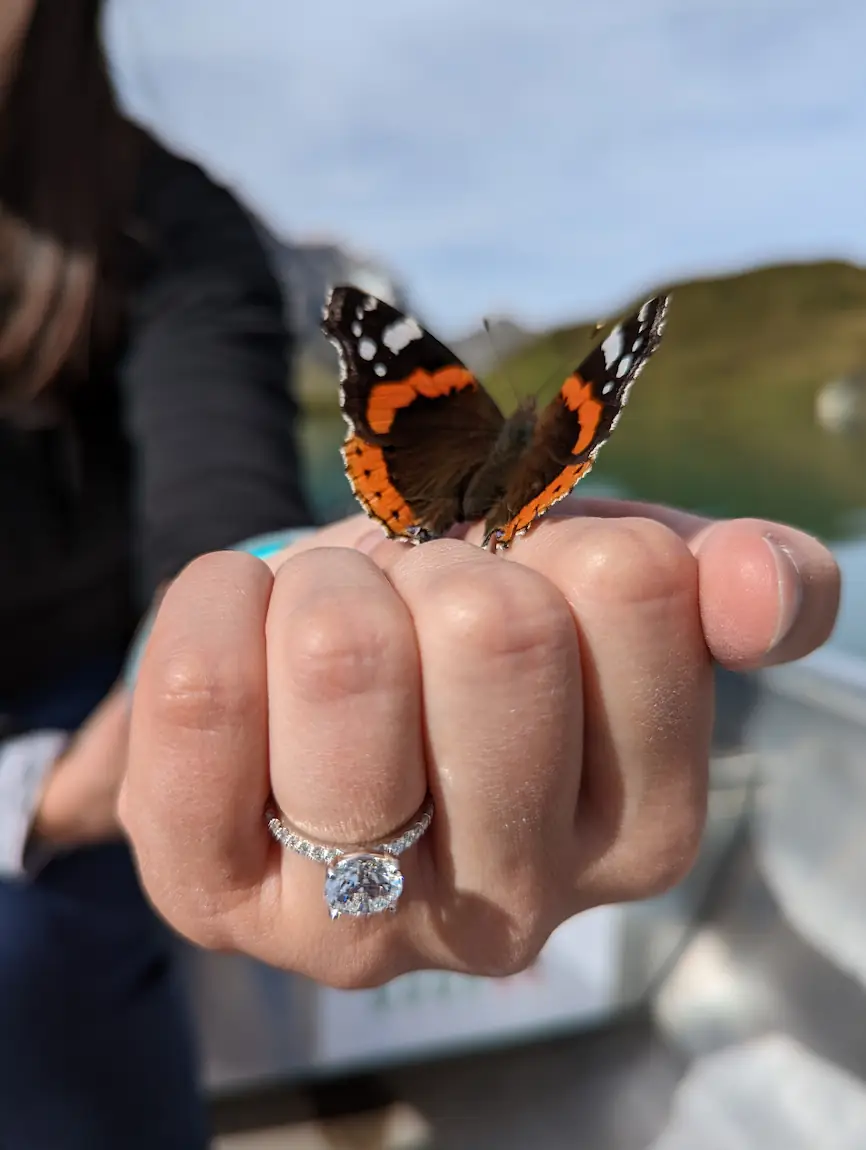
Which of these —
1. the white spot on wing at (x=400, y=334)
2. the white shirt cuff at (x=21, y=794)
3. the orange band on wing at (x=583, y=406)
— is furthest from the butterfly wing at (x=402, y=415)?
the white shirt cuff at (x=21, y=794)

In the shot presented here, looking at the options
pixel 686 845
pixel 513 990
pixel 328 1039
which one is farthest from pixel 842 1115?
pixel 686 845

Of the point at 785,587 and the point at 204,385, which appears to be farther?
the point at 204,385

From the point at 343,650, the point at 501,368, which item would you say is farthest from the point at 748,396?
the point at 343,650

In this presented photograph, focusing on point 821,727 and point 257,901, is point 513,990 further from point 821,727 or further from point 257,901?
point 257,901

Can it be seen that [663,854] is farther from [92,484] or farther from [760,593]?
[92,484]

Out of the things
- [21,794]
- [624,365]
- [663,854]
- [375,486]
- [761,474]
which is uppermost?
[624,365]

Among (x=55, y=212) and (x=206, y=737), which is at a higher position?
(x=55, y=212)
